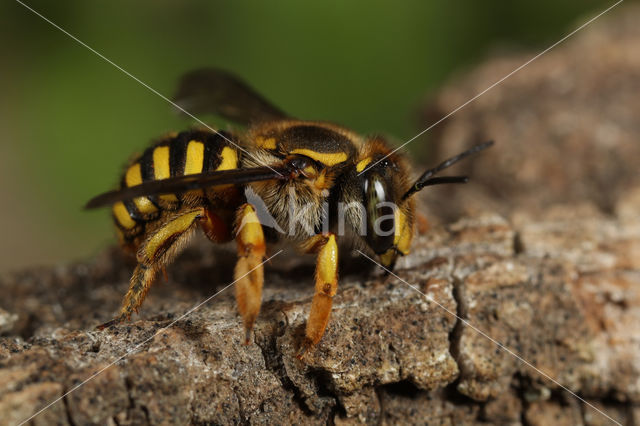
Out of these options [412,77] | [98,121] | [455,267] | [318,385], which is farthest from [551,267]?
[98,121]

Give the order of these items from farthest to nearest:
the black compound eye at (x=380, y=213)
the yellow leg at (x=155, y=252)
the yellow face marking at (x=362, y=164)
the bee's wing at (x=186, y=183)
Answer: the yellow face marking at (x=362, y=164) < the black compound eye at (x=380, y=213) < the yellow leg at (x=155, y=252) < the bee's wing at (x=186, y=183)

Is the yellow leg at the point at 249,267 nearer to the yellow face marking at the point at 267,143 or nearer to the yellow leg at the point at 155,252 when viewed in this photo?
the yellow leg at the point at 155,252

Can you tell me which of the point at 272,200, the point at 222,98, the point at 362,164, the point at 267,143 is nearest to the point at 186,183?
the point at 272,200

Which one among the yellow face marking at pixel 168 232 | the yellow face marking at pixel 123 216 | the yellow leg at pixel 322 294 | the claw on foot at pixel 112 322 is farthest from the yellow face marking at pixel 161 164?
the yellow leg at pixel 322 294

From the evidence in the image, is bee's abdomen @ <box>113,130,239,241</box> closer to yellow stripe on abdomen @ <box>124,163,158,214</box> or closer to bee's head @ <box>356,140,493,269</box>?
yellow stripe on abdomen @ <box>124,163,158,214</box>

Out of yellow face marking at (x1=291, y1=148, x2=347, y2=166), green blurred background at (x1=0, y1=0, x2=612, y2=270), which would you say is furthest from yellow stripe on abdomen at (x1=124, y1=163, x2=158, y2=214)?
green blurred background at (x1=0, y1=0, x2=612, y2=270)

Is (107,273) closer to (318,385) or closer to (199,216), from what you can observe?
(199,216)

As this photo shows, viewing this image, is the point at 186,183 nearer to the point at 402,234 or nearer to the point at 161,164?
the point at 161,164
